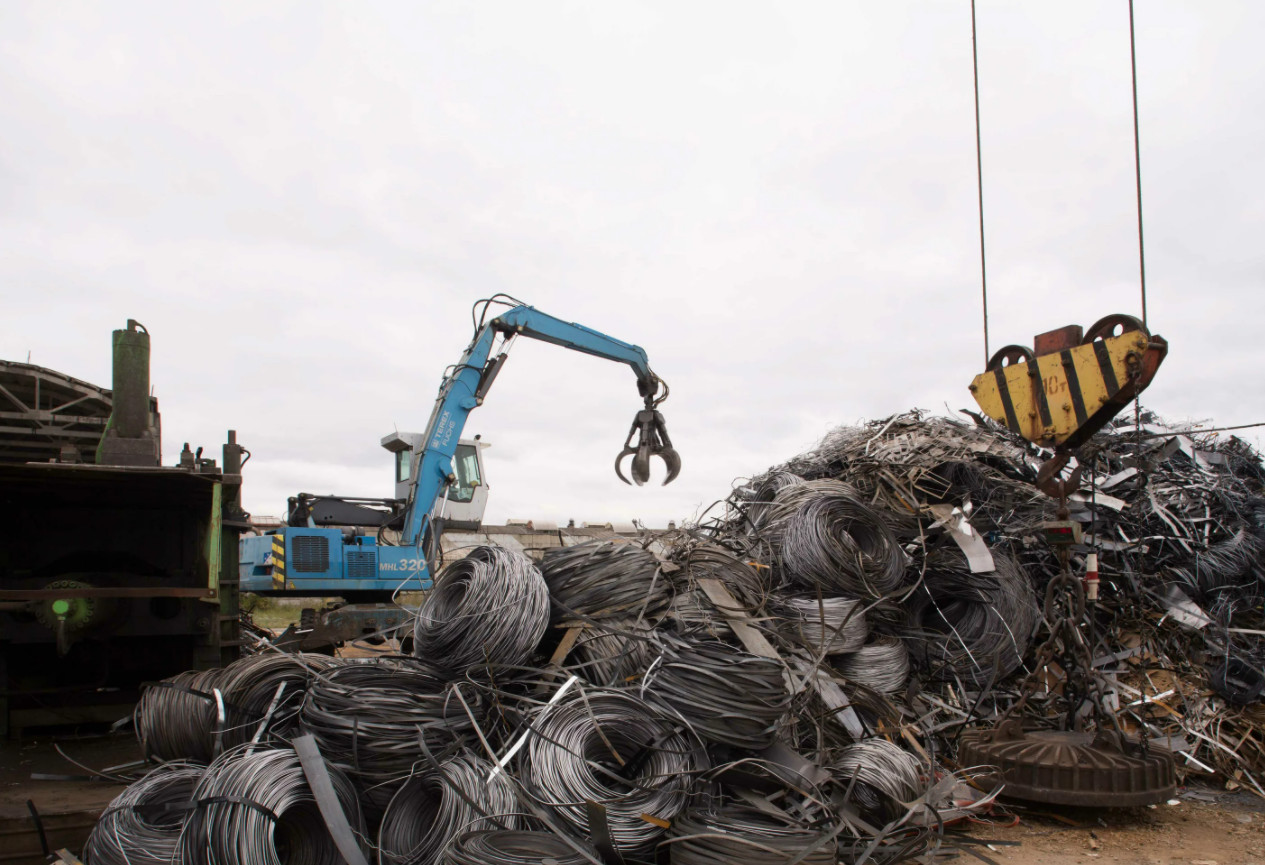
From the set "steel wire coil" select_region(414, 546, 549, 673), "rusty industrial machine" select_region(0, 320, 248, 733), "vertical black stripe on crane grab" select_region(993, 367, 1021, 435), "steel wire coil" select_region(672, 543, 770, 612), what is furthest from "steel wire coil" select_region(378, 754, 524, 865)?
"vertical black stripe on crane grab" select_region(993, 367, 1021, 435)

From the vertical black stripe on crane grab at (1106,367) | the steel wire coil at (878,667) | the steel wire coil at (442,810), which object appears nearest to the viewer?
the steel wire coil at (442,810)

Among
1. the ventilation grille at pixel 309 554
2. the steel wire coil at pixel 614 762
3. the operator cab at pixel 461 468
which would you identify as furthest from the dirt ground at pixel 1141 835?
the operator cab at pixel 461 468

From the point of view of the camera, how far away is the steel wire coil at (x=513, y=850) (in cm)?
318

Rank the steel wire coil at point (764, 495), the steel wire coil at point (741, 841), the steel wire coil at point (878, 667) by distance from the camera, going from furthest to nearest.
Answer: the steel wire coil at point (764, 495)
the steel wire coil at point (878, 667)
the steel wire coil at point (741, 841)

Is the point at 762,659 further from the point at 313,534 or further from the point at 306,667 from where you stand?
the point at 313,534

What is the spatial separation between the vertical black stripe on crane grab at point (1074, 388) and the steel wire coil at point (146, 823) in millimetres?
5082

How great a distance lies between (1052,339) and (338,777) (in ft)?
15.5

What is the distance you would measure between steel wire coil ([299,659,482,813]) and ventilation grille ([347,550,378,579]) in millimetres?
6057

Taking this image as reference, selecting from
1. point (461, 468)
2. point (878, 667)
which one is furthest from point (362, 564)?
point (878, 667)

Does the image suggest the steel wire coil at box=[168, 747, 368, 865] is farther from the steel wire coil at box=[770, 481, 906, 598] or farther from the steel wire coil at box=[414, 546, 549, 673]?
the steel wire coil at box=[770, 481, 906, 598]

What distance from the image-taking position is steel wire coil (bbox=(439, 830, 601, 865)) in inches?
125

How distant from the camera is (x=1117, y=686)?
6.00 m

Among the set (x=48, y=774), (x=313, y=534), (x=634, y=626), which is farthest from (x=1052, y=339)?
(x=313, y=534)

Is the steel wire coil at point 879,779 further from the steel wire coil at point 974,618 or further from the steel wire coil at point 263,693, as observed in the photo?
the steel wire coil at point 263,693
